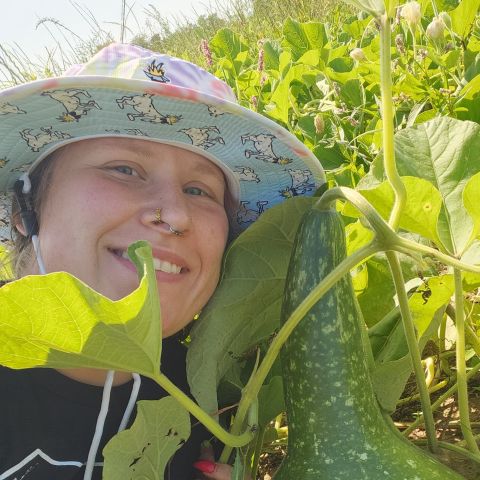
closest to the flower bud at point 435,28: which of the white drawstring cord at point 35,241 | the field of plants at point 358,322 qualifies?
the field of plants at point 358,322

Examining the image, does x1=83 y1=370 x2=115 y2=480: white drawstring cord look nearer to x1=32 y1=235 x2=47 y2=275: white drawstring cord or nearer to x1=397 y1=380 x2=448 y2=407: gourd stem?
x1=32 y1=235 x2=47 y2=275: white drawstring cord

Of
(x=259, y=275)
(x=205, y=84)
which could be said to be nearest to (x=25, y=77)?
(x=205, y=84)

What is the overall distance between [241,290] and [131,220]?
0.73 feet

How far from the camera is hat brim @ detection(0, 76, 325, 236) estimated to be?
113 cm

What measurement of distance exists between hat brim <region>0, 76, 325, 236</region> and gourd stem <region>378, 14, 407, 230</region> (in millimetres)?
383

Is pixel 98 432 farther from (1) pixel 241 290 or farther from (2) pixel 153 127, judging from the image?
(2) pixel 153 127

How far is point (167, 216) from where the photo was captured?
1165 millimetres

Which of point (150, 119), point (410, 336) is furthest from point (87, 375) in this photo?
point (410, 336)

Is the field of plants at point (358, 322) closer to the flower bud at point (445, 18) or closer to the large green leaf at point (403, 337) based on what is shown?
the large green leaf at point (403, 337)

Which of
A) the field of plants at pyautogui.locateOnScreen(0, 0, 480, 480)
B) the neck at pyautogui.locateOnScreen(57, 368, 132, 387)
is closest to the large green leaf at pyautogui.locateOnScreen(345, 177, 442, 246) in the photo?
the field of plants at pyautogui.locateOnScreen(0, 0, 480, 480)

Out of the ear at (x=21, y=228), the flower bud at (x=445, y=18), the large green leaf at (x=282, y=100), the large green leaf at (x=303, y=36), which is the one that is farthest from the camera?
the large green leaf at (x=303, y=36)

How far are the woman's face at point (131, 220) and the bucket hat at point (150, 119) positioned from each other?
41 millimetres

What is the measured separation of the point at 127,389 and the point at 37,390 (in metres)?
0.17

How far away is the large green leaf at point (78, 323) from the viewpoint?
0.71 m
